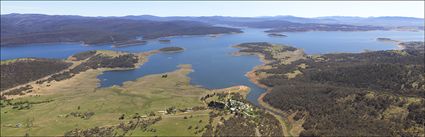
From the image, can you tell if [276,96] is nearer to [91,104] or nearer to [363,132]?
[363,132]

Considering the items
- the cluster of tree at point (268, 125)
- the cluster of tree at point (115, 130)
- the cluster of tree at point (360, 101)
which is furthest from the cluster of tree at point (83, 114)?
the cluster of tree at point (360, 101)

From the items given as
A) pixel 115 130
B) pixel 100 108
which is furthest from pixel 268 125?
pixel 100 108

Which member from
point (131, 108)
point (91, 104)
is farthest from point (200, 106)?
point (91, 104)

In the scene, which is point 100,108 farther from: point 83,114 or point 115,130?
point 115,130

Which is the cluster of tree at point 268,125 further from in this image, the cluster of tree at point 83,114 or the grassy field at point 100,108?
the cluster of tree at point 83,114

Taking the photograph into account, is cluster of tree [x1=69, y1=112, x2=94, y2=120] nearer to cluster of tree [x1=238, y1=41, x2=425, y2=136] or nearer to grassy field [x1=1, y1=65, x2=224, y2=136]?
grassy field [x1=1, y1=65, x2=224, y2=136]

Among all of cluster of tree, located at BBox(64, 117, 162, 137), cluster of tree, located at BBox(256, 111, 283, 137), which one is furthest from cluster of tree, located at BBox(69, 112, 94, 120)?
cluster of tree, located at BBox(256, 111, 283, 137)
